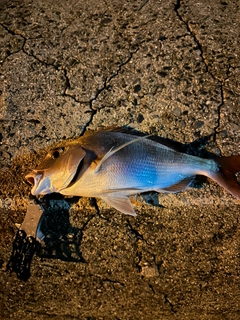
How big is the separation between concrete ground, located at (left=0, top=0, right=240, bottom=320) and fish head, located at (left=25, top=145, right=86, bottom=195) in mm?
336

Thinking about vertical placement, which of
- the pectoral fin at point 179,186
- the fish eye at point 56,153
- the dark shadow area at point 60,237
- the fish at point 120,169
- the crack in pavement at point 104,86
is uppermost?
the crack in pavement at point 104,86

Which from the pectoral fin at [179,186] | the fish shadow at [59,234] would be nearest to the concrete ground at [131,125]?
the fish shadow at [59,234]

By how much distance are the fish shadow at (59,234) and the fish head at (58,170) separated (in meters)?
0.33

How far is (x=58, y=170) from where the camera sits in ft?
6.63

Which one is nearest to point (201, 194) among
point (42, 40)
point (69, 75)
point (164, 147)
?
point (164, 147)

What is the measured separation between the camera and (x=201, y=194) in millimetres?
2305

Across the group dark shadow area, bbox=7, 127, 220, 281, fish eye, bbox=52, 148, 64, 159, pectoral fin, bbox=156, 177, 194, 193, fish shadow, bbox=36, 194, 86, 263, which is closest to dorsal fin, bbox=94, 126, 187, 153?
dark shadow area, bbox=7, 127, 220, 281

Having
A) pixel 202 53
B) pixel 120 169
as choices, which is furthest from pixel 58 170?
pixel 202 53

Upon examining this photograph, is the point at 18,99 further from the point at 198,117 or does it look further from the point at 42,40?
the point at 198,117

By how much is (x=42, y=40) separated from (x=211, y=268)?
7.04ft

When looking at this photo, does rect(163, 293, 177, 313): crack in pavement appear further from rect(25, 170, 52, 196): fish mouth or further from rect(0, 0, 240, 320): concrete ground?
rect(25, 170, 52, 196): fish mouth

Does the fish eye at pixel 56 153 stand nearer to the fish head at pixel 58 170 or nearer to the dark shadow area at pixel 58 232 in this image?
the fish head at pixel 58 170

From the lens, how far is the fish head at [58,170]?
78.8 inches

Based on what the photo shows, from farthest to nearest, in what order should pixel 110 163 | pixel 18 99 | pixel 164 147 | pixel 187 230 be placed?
pixel 18 99, pixel 187 230, pixel 164 147, pixel 110 163
